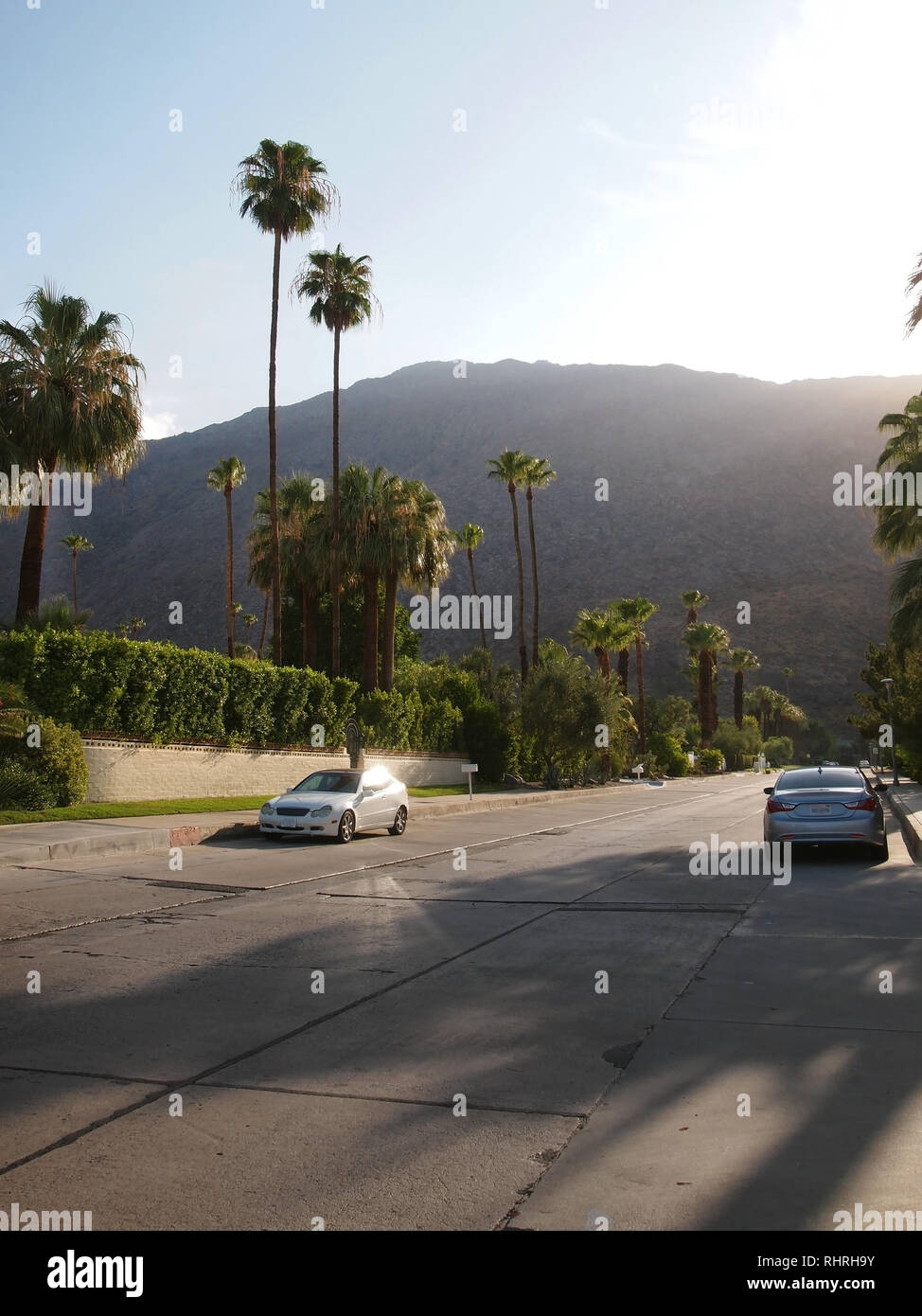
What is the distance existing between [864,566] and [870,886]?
113081 mm

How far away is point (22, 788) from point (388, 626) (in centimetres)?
2489

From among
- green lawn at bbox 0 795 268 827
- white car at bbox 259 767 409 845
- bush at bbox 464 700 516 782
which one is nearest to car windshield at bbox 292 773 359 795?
white car at bbox 259 767 409 845

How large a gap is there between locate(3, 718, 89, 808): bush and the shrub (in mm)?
59401

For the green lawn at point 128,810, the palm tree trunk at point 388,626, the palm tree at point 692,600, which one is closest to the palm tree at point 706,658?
the palm tree at point 692,600

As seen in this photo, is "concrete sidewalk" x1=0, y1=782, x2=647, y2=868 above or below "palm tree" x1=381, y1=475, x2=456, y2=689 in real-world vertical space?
below

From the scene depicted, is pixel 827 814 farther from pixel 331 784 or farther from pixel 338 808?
pixel 331 784

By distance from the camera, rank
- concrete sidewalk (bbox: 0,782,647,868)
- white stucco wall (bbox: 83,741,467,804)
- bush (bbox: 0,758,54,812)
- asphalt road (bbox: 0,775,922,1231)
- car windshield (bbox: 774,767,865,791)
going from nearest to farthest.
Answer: asphalt road (bbox: 0,775,922,1231)
concrete sidewalk (bbox: 0,782,647,868)
car windshield (bbox: 774,767,865,791)
bush (bbox: 0,758,54,812)
white stucco wall (bbox: 83,741,467,804)

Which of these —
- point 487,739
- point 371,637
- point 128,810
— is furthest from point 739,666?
point 128,810

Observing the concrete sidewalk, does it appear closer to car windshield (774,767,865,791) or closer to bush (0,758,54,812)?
bush (0,758,54,812)

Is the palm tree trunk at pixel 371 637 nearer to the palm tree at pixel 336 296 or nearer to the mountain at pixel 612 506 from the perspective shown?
the palm tree at pixel 336 296

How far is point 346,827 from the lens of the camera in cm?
2009

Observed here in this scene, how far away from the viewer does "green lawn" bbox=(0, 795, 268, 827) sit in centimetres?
1962

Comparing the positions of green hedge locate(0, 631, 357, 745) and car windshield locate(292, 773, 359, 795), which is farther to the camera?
green hedge locate(0, 631, 357, 745)
